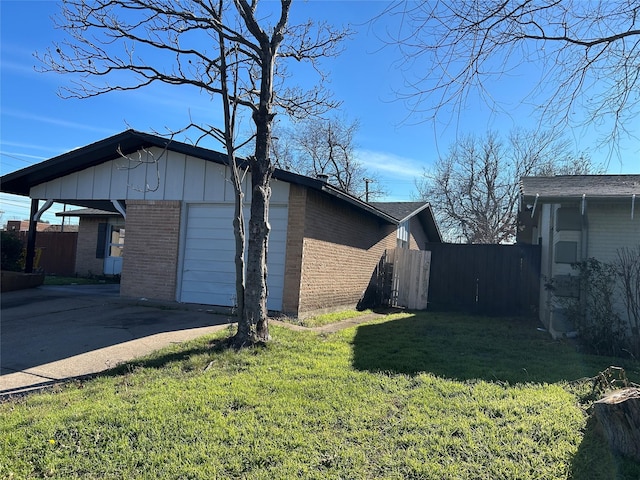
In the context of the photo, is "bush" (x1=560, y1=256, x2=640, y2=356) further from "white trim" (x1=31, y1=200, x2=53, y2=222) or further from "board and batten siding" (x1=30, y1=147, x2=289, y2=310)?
"white trim" (x1=31, y1=200, x2=53, y2=222)

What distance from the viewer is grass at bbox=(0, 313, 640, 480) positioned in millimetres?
3223

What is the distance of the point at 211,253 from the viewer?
33.4ft

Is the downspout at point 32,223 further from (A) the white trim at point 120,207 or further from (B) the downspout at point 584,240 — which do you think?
(B) the downspout at point 584,240

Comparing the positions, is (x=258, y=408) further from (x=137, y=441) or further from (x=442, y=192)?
(x=442, y=192)

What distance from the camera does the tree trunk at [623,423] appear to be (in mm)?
3355

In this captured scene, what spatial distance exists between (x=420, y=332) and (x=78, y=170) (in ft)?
32.3

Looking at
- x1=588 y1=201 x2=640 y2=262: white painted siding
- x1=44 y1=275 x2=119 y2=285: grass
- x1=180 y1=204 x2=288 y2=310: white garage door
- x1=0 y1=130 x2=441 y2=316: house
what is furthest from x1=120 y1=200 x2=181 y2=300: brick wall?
x1=588 y1=201 x2=640 y2=262: white painted siding

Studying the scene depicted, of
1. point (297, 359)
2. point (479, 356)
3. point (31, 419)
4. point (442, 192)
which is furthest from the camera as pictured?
point (442, 192)

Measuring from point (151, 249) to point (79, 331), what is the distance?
348cm

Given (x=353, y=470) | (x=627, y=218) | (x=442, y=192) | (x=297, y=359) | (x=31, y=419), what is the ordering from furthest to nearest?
(x=442, y=192) → (x=627, y=218) → (x=297, y=359) → (x=31, y=419) → (x=353, y=470)

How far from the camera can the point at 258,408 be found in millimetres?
4211

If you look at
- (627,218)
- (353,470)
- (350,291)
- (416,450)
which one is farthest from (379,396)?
(350,291)

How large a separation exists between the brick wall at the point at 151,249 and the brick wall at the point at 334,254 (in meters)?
3.26

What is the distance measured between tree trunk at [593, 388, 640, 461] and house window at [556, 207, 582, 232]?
5.01 meters
